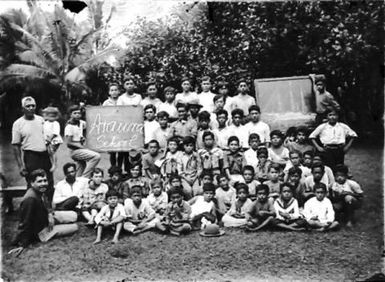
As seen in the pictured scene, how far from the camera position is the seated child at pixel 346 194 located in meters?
5.87

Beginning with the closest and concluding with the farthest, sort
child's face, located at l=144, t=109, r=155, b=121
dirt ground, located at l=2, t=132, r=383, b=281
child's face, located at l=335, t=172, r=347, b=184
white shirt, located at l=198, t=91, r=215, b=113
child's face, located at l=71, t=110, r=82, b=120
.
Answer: dirt ground, located at l=2, t=132, r=383, b=281
child's face, located at l=335, t=172, r=347, b=184
child's face, located at l=71, t=110, r=82, b=120
child's face, located at l=144, t=109, r=155, b=121
white shirt, located at l=198, t=91, r=215, b=113

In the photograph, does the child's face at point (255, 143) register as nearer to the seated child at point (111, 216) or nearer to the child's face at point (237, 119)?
the child's face at point (237, 119)

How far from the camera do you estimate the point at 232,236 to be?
5.70 meters

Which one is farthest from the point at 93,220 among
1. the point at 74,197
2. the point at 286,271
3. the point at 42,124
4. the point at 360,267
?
the point at 360,267

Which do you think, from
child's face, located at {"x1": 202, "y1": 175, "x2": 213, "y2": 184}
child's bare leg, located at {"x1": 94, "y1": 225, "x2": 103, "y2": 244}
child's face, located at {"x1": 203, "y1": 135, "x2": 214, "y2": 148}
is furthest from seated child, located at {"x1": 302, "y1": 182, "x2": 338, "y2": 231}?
child's bare leg, located at {"x1": 94, "y1": 225, "x2": 103, "y2": 244}

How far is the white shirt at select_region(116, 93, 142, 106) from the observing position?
20.4 ft

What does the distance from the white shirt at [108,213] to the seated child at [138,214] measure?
54mm

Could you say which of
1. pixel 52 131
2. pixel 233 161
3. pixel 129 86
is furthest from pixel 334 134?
pixel 52 131

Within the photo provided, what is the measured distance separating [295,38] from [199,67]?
3.63ft

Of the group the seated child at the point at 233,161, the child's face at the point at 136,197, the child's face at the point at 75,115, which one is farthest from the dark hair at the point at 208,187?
the child's face at the point at 75,115

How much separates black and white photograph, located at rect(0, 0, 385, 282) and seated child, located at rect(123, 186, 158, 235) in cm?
1

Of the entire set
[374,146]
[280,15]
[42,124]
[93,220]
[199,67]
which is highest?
[280,15]

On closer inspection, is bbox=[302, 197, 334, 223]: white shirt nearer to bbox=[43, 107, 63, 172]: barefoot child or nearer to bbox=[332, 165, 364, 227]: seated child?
bbox=[332, 165, 364, 227]: seated child

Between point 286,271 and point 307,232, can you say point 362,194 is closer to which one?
point 307,232
